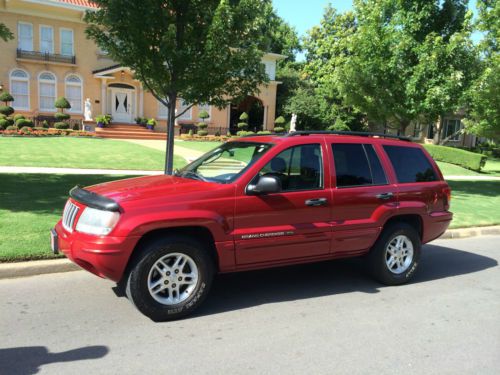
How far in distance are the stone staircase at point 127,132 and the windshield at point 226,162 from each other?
22.8 m

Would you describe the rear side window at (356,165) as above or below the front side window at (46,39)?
below

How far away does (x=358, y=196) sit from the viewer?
5.26 m

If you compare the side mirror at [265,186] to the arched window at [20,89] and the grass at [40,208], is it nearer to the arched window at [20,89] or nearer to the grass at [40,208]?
the grass at [40,208]

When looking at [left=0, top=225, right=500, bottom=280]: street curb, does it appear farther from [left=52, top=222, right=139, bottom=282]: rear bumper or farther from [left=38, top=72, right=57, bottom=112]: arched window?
[left=38, top=72, right=57, bottom=112]: arched window

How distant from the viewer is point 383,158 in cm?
569

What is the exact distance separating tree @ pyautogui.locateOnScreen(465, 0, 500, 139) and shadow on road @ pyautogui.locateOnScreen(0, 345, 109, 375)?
42.2 feet

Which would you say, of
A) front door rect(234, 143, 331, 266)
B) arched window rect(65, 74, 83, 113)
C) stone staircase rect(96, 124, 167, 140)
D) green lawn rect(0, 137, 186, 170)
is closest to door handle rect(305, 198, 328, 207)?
front door rect(234, 143, 331, 266)

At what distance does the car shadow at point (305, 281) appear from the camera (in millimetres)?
4996

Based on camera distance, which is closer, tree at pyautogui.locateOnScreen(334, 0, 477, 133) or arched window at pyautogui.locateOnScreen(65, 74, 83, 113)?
tree at pyautogui.locateOnScreen(334, 0, 477, 133)

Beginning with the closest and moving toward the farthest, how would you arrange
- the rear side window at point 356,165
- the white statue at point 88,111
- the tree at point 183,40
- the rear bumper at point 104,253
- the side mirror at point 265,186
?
1. the rear bumper at point 104,253
2. the side mirror at point 265,186
3. the rear side window at point 356,165
4. the tree at point 183,40
5. the white statue at point 88,111

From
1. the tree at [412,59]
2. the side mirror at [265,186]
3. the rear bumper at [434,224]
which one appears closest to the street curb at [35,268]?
the side mirror at [265,186]

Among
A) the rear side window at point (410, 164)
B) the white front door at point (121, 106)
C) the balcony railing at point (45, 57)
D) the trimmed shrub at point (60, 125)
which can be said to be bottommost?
the trimmed shrub at point (60, 125)

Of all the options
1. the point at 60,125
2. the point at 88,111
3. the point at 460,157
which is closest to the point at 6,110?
the point at 60,125

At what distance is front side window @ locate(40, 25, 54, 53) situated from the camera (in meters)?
28.6
